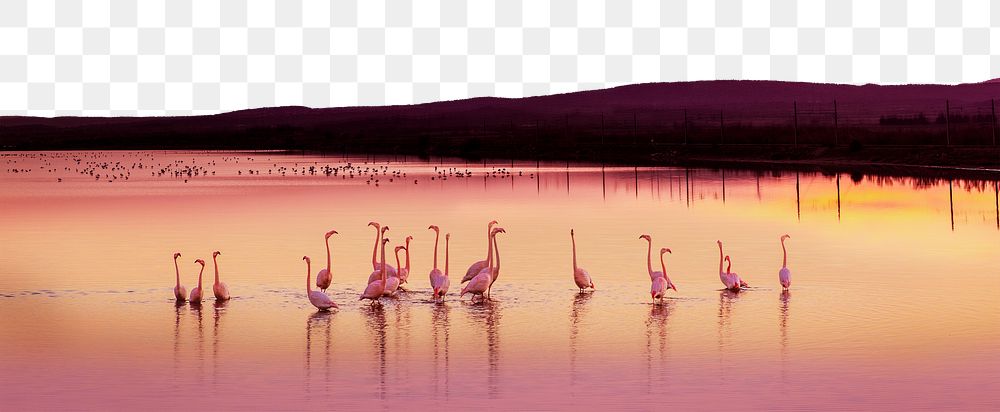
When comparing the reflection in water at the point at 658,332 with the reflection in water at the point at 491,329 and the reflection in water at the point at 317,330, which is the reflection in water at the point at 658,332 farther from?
the reflection in water at the point at 317,330

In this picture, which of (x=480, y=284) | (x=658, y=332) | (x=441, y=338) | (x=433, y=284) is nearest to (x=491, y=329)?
(x=441, y=338)

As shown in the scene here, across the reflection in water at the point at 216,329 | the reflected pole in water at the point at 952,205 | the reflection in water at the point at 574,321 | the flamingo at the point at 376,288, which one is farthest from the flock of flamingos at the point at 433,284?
the reflected pole in water at the point at 952,205

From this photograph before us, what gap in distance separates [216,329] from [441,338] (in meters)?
2.56

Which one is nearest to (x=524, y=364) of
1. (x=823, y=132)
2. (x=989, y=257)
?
(x=989, y=257)

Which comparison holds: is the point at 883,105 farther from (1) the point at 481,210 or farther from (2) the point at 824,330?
(2) the point at 824,330

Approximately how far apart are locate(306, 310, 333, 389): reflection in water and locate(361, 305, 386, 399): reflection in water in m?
0.45

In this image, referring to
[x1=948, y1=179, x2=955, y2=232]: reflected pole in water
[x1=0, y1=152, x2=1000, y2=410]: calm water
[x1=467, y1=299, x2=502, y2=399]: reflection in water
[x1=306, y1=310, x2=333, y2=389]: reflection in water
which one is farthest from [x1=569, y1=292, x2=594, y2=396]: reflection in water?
[x1=948, y1=179, x2=955, y2=232]: reflected pole in water

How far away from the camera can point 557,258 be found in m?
22.9

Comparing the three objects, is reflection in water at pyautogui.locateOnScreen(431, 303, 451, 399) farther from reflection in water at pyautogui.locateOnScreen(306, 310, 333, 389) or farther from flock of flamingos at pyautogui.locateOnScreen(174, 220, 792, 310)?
reflection in water at pyautogui.locateOnScreen(306, 310, 333, 389)

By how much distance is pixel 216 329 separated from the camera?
50.4 feet

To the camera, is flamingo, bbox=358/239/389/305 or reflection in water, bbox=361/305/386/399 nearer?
reflection in water, bbox=361/305/386/399

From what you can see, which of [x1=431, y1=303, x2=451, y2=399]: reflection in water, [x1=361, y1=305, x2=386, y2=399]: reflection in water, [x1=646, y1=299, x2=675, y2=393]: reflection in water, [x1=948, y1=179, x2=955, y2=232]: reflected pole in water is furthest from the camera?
[x1=948, y1=179, x2=955, y2=232]: reflected pole in water

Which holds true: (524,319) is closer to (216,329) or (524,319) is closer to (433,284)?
(433,284)

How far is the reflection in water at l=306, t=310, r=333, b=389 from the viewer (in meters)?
12.9
